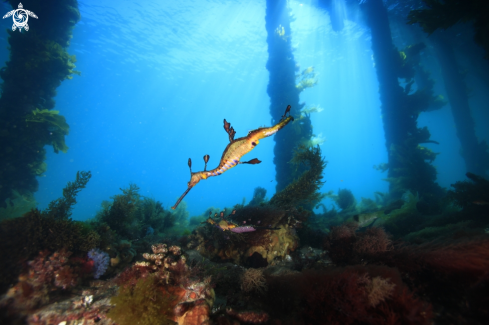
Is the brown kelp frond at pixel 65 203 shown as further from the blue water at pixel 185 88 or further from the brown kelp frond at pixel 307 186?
the brown kelp frond at pixel 307 186

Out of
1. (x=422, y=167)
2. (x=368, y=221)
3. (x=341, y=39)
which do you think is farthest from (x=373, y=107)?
(x=368, y=221)

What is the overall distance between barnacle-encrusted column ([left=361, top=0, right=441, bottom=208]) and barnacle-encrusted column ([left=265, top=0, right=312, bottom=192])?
808 cm

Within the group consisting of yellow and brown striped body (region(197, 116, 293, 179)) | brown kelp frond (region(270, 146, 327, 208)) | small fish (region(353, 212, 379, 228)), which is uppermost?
brown kelp frond (region(270, 146, 327, 208))

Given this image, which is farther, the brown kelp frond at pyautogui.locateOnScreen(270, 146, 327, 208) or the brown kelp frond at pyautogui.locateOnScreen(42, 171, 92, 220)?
the brown kelp frond at pyautogui.locateOnScreen(42, 171, 92, 220)

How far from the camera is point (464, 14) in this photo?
27.3 ft

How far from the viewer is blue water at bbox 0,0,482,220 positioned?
31125mm

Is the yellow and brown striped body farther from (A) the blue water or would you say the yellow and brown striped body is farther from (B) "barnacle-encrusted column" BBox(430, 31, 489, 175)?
(B) "barnacle-encrusted column" BBox(430, 31, 489, 175)

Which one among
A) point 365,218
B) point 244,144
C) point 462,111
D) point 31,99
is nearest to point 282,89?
point 365,218

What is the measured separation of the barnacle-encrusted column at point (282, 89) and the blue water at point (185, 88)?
3342mm

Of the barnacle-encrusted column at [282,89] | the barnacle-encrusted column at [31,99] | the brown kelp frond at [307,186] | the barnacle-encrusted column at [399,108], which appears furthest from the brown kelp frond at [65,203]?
the barnacle-encrusted column at [399,108]

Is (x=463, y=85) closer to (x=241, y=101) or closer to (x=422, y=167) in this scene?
(x=422, y=167)

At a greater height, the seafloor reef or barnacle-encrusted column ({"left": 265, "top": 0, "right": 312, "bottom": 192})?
barnacle-encrusted column ({"left": 265, "top": 0, "right": 312, "bottom": 192})

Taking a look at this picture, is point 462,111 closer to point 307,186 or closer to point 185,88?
point 307,186

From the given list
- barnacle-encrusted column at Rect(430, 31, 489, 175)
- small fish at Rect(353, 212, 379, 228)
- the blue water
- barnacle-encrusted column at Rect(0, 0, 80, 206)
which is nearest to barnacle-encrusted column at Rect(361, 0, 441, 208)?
the blue water
